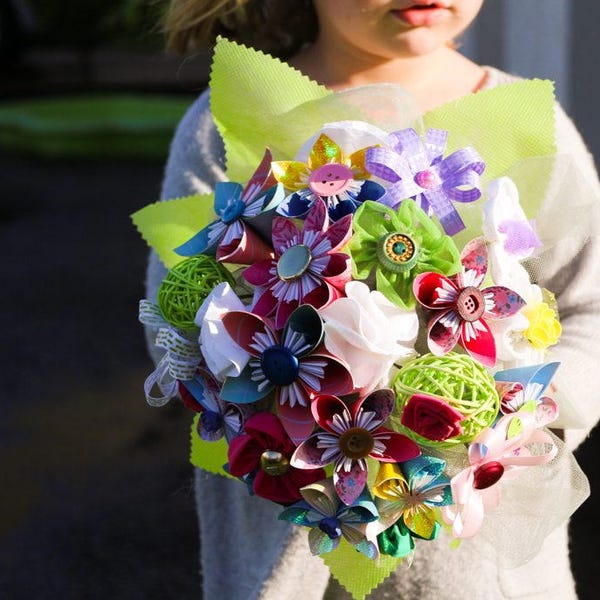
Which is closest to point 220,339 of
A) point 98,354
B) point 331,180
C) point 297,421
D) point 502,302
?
point 297,421

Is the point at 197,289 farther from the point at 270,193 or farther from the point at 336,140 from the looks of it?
the point at 336,140

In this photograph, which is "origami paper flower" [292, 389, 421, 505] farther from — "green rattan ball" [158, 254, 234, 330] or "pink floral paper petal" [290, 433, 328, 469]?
"green rattan ball" [158, 254, 234, 330]

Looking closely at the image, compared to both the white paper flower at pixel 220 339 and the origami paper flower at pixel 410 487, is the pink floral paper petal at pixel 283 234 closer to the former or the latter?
the white paper flower at pixel 220 339

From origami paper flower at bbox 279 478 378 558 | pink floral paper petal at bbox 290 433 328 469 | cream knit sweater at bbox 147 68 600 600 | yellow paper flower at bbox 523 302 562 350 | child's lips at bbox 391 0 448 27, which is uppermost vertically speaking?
child's lips at bbox 391 0 448 27

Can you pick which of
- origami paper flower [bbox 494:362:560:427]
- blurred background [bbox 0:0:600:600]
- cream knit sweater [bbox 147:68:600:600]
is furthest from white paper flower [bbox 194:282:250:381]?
blurred background [bbox 0:0:600:600]

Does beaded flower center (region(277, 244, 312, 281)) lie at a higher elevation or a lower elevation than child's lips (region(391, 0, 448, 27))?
lower

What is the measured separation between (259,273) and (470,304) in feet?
0.85

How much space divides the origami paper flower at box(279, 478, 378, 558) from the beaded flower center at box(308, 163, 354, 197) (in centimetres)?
35

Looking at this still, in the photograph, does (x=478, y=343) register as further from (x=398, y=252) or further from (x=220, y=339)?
(x=220, y=339)

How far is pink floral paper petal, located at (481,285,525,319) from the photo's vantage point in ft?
4.65

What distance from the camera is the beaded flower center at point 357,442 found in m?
1.38

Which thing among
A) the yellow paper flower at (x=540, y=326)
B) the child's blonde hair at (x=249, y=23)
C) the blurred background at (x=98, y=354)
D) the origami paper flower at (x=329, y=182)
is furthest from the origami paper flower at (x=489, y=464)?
the child's blonde hair at (x=249, y=23)

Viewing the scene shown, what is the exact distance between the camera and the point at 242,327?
1.41 m

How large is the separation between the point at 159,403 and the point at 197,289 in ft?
0.66
